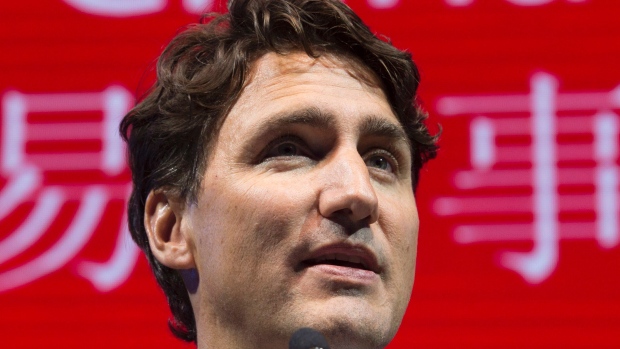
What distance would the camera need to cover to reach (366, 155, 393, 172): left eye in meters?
1.73

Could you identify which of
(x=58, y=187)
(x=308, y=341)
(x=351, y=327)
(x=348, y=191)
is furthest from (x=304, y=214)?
(x=58, y=187)

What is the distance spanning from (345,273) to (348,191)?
12 cm

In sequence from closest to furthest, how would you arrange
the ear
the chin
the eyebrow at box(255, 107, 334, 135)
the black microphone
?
1. the black microphone
2. the chin
3. the eyebrow at box(255, 107, 334, 135)
4. the ear

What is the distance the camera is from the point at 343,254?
1.54 metres

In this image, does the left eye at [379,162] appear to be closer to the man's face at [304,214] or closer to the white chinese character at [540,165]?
the man's face at [304,214]

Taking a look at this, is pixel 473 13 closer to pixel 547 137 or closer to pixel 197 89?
pixel 547 137

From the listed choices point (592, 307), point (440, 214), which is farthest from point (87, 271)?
point (592, 307)

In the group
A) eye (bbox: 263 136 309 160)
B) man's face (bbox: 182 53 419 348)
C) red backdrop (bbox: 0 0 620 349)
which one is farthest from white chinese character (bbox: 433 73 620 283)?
eye (bbox: 263 136 309 160)

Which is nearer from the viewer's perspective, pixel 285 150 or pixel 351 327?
pixel 351 327

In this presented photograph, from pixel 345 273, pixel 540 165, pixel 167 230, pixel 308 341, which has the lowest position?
pixel 308 341

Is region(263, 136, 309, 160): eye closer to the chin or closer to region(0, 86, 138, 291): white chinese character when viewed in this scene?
the chin

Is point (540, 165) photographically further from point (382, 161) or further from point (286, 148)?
point (286, 148)

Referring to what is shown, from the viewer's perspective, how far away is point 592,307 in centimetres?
289

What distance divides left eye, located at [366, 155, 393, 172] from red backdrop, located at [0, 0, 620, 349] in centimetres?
117
